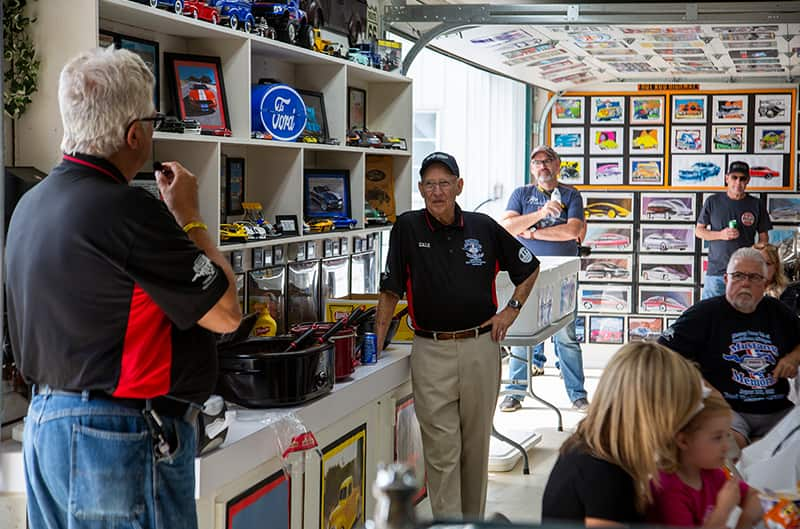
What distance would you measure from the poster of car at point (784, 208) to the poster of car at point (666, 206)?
2.25 ft

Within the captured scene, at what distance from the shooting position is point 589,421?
2.23 meters

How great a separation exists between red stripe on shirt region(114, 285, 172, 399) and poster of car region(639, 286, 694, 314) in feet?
26.3

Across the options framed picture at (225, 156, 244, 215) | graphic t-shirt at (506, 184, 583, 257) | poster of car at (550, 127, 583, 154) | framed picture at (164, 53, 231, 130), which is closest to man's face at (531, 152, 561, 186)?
graphic t-shirt at (506, 184, 583, 257)

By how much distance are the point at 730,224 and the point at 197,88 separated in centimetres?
613

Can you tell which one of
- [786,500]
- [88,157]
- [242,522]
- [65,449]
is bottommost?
[242,522]

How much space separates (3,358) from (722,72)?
24.9 ft

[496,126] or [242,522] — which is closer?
[242,522]

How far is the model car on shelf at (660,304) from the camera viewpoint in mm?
9836

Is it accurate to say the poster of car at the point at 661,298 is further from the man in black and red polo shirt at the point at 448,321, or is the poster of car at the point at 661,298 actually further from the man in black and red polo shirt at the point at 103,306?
the man in black and red polo shirt at the point at 103,306

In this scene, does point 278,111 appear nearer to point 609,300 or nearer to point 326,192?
point 326,192

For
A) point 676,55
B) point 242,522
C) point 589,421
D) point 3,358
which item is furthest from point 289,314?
point 676,55

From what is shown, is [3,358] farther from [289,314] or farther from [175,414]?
[289,314]

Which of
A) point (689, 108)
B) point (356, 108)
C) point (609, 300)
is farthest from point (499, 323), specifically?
point (689, 108)

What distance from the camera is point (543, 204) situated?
7.37m
